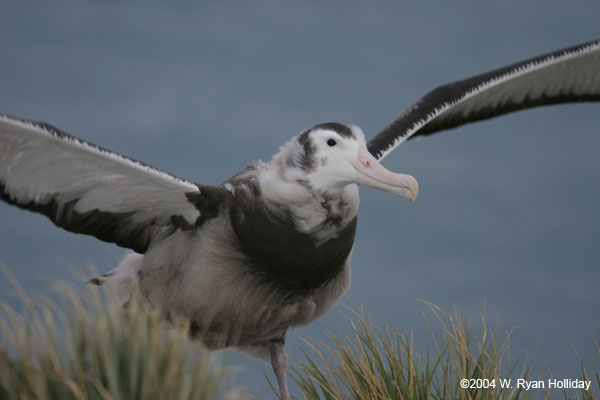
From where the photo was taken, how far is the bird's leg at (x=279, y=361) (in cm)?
541

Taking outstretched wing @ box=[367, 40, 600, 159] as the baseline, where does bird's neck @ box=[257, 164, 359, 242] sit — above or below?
below

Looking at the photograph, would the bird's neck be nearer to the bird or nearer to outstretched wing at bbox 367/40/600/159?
the bird

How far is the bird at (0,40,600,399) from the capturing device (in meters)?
4.31

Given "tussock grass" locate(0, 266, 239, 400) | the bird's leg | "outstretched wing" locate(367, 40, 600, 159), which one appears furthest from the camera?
"outstretched wing" locate(367, 40, 600, 159)

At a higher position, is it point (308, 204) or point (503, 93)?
point (503, 93)

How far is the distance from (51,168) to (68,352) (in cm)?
154

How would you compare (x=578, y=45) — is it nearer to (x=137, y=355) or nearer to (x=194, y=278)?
(x=194, y=278)

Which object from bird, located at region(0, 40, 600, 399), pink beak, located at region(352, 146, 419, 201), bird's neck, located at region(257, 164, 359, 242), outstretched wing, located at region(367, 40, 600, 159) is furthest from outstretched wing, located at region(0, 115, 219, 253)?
outstretched wing, located at region(367, 40, 600, 159)

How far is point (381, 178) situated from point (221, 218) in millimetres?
1090

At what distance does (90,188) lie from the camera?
15.1ft

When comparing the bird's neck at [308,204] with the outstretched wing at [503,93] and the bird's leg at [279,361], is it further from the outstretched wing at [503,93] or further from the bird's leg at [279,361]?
the bird's leg at [279,361]

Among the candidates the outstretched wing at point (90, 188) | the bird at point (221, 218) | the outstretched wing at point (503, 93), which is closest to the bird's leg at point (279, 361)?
the bird at point (221, 218)

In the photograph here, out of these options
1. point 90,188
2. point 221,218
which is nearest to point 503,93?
point 221,218

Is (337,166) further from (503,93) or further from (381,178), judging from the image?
(503,93)
